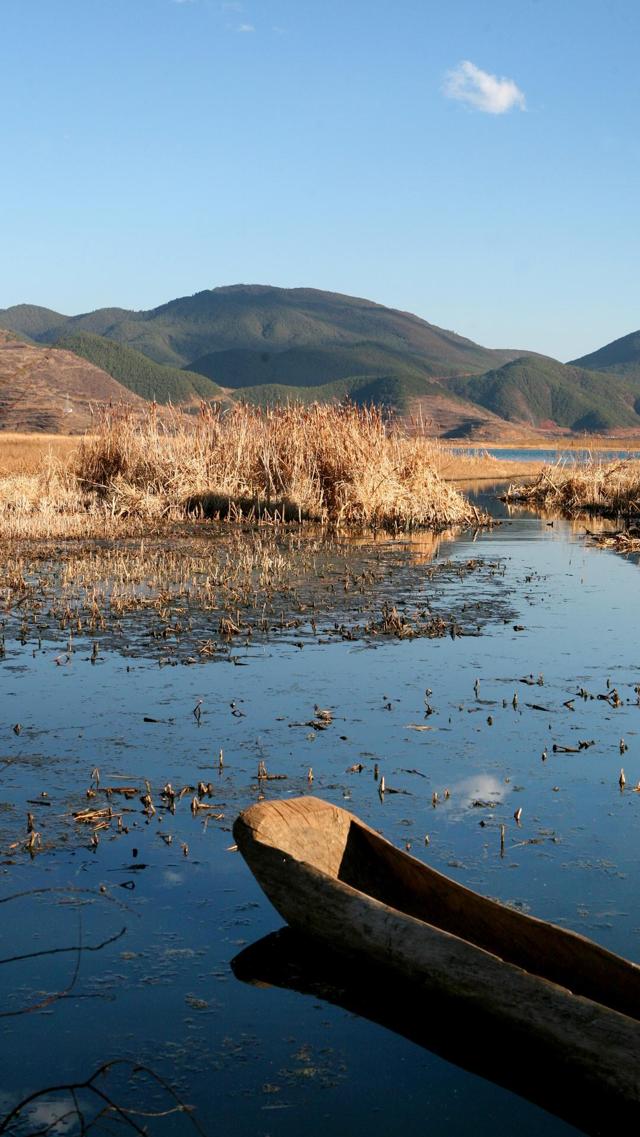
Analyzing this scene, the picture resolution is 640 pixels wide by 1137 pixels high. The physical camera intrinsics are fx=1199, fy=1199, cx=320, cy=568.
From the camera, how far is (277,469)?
25203 mm

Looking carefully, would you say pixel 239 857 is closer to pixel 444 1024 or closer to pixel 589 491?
pixel 444 1024

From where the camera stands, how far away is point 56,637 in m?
11.6

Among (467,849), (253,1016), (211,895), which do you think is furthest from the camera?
(467,849)

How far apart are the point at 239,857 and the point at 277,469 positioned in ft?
63.7

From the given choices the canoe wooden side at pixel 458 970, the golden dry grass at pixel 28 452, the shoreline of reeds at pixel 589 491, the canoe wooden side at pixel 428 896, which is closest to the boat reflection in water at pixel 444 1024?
the canoe wooden side at pixel 458 970

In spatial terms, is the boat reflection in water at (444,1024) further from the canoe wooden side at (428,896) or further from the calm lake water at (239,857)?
the canoe wooden side at (428,896)

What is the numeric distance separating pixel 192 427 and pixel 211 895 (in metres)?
22.2

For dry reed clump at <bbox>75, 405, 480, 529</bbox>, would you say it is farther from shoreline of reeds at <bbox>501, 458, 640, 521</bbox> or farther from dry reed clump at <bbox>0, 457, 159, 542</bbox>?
shoreline of reeds at <bbox>501, 458, 640, 521</bbox>

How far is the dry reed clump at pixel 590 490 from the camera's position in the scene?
2945 centimetres

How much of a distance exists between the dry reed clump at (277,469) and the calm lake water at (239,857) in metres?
12.0

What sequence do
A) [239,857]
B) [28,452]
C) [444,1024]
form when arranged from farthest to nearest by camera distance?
1. [28,452]
2. [239,857]
3. [444,1024]

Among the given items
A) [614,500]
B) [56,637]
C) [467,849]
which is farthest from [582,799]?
[614,500]

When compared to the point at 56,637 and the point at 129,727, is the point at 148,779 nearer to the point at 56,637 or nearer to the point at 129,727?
the point at 129,727

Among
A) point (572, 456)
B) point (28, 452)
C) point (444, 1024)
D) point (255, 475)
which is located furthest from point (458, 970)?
point (572, 456)
